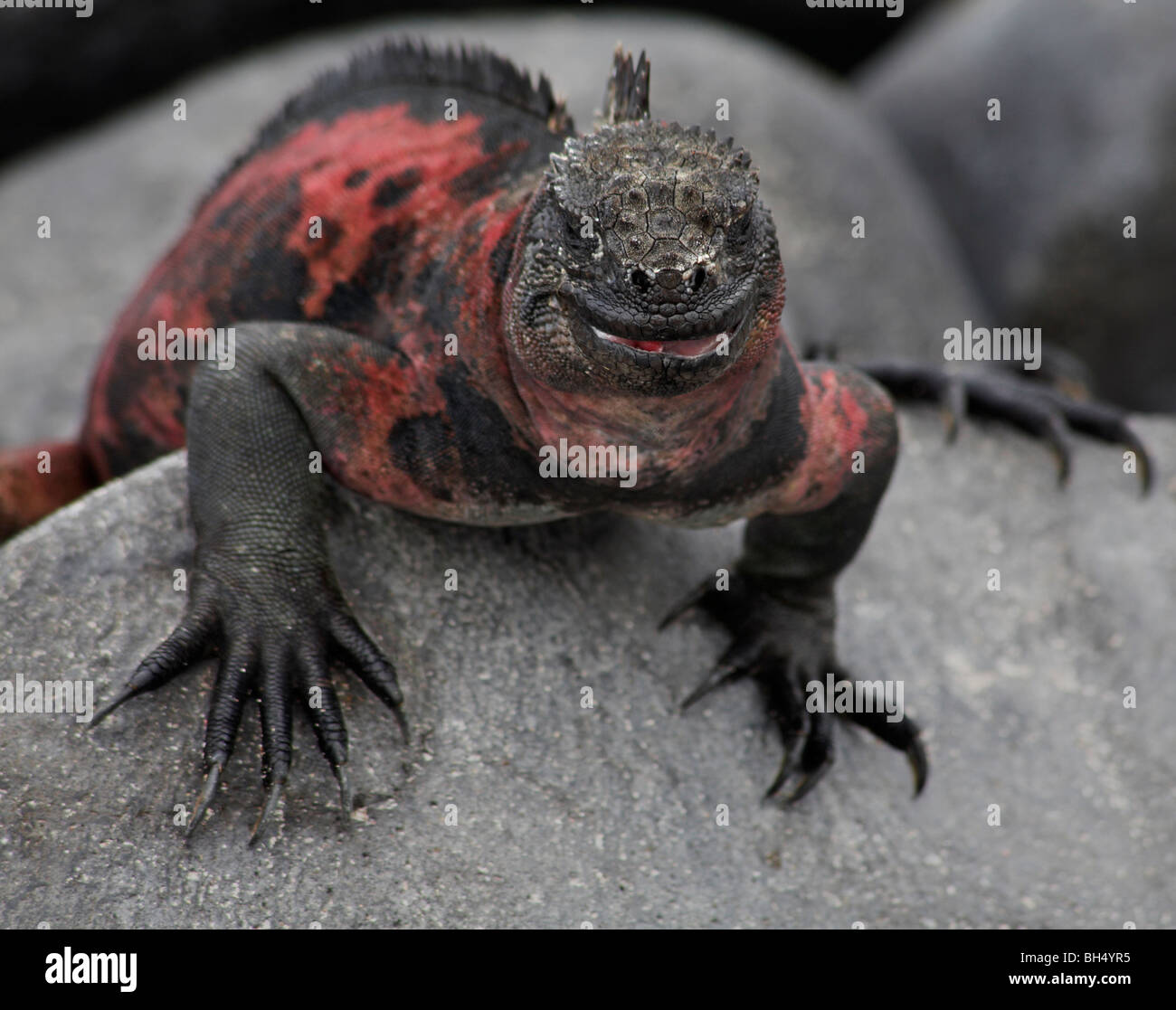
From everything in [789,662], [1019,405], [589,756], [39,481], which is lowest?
[589,756]

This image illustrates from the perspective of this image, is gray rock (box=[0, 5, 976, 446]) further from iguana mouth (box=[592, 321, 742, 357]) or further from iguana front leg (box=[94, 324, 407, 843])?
iguana mouth (box=[592, 321, 742, 357])

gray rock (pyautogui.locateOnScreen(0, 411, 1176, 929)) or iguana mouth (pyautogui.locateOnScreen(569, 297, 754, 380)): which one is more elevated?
iguana mouth (pyautogui.locateOnScreen(569, 297, 754, 380))

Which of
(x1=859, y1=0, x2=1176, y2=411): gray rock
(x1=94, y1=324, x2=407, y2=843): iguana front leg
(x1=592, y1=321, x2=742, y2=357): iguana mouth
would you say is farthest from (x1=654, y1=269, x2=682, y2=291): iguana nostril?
(x1=859, y1=0, x2=1176, y2=411): gray rock

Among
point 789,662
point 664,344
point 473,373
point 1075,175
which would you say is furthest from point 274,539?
point 1075,175

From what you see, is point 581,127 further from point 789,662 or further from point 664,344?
point 664,344

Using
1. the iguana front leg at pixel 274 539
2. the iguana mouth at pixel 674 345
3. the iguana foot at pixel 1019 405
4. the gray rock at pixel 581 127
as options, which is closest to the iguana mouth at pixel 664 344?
the iguana mouth at pixel 674 345
